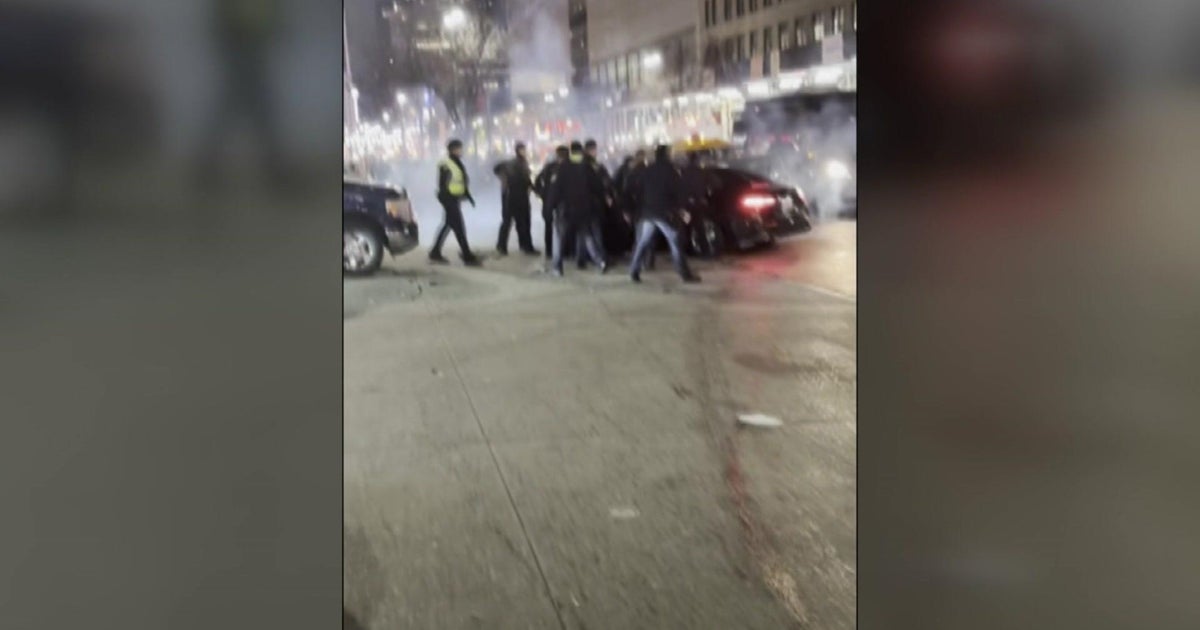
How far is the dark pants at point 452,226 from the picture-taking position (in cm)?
178

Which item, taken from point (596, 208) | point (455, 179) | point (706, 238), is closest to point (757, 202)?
point (706, 238)

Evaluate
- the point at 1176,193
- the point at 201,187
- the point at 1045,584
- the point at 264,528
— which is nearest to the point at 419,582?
the point at 264,528

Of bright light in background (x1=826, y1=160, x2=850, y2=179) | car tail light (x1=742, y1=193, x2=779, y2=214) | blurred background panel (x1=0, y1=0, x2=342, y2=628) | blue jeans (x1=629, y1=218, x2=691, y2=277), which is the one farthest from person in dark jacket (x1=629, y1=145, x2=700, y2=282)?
blurred background panel (x1=0, y1=0, x2=342, y2=628)

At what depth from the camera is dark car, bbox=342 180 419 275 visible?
67.3 inches

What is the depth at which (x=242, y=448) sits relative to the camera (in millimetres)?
1704

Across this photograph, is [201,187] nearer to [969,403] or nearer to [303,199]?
[303,199]

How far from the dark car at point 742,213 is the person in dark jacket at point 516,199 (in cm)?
30

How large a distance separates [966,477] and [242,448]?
4.33 ft

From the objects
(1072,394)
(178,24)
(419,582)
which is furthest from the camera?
(1072,394)

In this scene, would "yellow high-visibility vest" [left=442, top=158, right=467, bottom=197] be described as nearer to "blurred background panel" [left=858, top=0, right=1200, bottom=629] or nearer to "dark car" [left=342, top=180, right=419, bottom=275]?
"dark car" [left=342, top=180, right=419, bottom=275]

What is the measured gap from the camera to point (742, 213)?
6.27 feet

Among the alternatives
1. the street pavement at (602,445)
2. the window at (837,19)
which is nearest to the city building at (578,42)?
the street pavement at (602,445)

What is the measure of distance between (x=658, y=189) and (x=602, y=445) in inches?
18.3

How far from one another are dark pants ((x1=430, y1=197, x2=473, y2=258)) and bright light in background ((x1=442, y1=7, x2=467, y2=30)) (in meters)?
0.28
